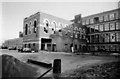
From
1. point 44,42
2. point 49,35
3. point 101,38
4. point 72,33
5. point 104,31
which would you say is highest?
point 104,31

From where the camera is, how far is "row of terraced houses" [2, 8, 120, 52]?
2709cm

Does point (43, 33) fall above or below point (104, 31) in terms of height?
below

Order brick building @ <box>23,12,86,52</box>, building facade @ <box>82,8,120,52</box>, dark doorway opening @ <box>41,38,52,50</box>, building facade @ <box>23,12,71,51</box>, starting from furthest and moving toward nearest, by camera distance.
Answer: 1. building facade @ <box>82,8,120,52</box>
2. dark doorway opening @ <box>41,38,52,50</box>
3. building facade @ <box>23,12,71,51</box>
4. brick building @ <box>23,12,86,52</box>

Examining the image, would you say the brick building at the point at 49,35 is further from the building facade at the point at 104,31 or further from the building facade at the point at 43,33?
the building facade at the point at 104,31

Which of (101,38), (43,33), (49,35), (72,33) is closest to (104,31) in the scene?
(101,38)

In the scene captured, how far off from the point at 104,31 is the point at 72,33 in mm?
13090

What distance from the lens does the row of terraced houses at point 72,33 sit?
2709 centimetres

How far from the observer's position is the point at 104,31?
32.4 meters

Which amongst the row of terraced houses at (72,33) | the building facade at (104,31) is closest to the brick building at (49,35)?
the row of terraced houses at (72,33)

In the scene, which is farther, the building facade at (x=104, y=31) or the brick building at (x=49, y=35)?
the building facade at (x=104, y=31)

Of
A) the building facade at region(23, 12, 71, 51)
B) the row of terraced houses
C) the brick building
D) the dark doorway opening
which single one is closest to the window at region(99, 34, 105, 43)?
the row of terraced houses

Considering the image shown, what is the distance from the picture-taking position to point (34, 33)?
28891 mm

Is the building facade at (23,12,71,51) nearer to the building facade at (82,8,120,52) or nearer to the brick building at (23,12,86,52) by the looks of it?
the brick building at (23,12,86,52)

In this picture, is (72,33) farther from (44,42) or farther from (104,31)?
(104,31)
